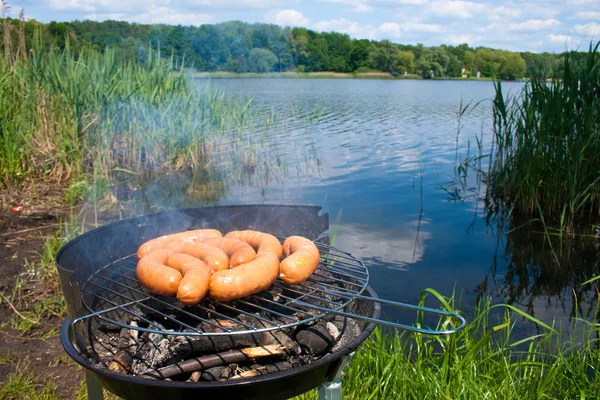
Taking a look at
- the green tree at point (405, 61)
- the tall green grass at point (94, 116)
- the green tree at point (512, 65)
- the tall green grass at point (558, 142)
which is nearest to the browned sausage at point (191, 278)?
the tall green grass at point (94, 116)

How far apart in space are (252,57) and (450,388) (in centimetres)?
451

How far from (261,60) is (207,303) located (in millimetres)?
4588

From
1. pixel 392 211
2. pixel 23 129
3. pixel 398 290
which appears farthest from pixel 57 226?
pixel 392 211

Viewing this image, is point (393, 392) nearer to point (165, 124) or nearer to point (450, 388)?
point (450, 388)

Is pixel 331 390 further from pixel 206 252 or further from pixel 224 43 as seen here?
pixel 224 43

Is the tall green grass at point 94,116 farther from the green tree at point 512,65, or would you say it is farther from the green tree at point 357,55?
the green tree at point 512,65

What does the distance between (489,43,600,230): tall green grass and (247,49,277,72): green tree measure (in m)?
3.25

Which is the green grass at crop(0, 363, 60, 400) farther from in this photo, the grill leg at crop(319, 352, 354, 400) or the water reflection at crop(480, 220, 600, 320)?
the water reflection at crop(480, 220, 600, 320)

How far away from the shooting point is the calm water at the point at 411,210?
17.8ft

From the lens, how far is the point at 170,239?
7.31ft

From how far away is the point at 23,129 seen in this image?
6.12m

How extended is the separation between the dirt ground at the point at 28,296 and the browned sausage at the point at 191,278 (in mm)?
1527

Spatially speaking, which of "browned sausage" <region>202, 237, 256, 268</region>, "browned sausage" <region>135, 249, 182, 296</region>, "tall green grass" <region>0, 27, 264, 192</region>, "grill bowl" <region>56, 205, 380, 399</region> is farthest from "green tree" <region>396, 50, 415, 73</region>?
"browned sausage" <region>135, 249, 182, 296</region>

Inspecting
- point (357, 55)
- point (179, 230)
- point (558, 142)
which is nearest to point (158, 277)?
point (179, 230)
